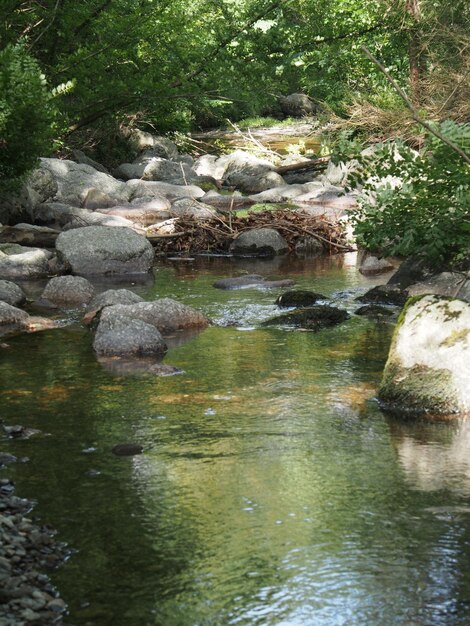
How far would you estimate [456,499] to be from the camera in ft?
16.8

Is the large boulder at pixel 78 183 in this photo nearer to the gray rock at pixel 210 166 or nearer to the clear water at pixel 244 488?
the gray rock at pixel 210 166

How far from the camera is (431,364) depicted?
260 inches

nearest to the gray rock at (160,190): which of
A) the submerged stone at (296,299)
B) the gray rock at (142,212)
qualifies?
the gray rock at (142,212)

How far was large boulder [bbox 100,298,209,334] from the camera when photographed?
8.98m

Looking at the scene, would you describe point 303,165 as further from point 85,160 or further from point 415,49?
point 85,160

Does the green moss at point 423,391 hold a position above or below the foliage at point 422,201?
below

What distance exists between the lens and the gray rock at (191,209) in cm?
1534

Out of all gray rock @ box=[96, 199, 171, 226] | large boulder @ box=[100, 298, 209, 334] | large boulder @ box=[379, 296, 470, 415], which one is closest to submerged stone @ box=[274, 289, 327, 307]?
large boulder @ box=[100, 298, 209, 334]

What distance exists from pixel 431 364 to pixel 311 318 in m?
3.06

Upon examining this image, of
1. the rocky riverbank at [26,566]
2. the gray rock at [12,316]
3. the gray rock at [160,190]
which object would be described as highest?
the gray rock at [160,190]

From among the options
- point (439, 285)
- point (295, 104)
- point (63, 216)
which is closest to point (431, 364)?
point (439, 285)

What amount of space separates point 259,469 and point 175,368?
7.71 feet

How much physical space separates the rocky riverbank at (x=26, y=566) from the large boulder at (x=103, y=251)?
25.3ft

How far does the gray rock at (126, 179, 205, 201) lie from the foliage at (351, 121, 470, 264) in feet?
32.6
